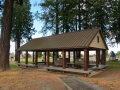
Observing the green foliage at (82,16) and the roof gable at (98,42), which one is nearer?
the roof gable at (98,42)

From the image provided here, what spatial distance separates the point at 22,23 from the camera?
1321 inches

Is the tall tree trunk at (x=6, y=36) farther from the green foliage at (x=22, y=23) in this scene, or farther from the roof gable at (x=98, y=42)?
the green foliage at (x=22, y=23)

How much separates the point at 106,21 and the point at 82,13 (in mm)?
5623

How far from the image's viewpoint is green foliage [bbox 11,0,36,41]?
3271cm

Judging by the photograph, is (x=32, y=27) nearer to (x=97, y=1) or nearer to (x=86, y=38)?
(x=97, y=1)

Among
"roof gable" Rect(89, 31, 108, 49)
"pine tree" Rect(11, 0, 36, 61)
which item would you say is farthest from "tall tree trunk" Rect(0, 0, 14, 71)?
"pine tree" Rect(11, 0, 36, 61)

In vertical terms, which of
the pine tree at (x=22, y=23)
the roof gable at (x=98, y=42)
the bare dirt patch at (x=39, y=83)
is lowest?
the bare dirt patch at (x=39, y=83)

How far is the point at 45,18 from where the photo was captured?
30.1m

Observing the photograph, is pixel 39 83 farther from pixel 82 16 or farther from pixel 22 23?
pixel 22 23

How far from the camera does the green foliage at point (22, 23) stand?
1288 inches

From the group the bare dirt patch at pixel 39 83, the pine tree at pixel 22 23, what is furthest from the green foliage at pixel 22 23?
the bare dirt patch at pixel 39 83

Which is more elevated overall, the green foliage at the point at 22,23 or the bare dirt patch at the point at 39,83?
the green foliage at the point at 22,23

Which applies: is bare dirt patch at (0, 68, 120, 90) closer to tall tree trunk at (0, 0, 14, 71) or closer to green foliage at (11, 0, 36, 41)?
tall tree trunk at (0, 0, 14, 71)

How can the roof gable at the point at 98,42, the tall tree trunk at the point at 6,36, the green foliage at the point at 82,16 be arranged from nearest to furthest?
1. the tall tree trunk at the point at 6,36
2. the roof gable at the point at 98,42
3. the green foliage at the point at 82,16
